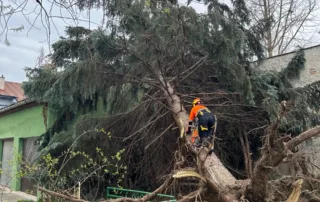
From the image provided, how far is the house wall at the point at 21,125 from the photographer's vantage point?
38.0 ft

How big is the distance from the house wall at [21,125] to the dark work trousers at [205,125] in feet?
25.3

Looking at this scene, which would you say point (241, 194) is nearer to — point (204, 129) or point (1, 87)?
point (204, 129)

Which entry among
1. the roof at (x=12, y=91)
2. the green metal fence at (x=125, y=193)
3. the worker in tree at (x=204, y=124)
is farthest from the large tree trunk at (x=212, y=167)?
the roof at (x=12, y=91)

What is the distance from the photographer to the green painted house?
454 inches

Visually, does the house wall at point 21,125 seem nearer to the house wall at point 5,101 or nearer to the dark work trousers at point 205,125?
the dark work trousers at point 205,125

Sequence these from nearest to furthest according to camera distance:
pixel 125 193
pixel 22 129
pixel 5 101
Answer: pixel 125 193 → pixel 22 129 → pixel 5 101

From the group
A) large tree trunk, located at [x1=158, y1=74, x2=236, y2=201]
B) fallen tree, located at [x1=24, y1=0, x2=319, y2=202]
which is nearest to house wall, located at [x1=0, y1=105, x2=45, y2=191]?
fallen tree, located at [x1=24, y1=0, x2=319, y2=202]

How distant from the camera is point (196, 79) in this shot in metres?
7.62

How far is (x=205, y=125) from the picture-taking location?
500 centimetres

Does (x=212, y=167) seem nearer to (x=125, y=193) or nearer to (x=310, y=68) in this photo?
(x=125, y=193)

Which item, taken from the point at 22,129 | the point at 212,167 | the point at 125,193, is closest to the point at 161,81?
the point at 212,167

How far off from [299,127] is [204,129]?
303cm

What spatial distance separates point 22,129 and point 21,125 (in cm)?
23

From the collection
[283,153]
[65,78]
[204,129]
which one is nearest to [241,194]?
[283,153]
